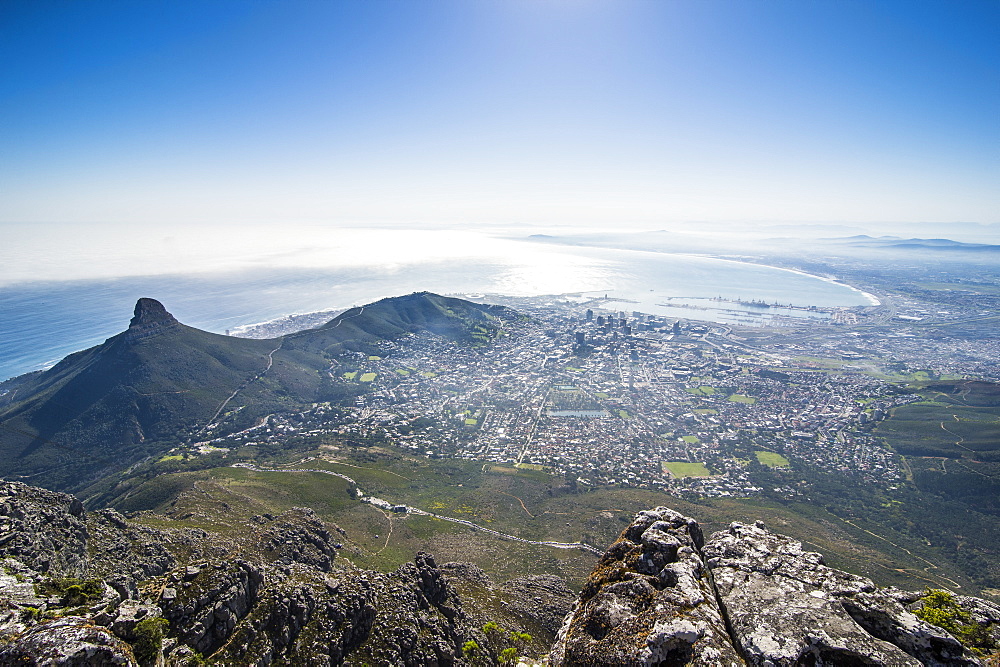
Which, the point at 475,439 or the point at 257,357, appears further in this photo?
the point at 257,357

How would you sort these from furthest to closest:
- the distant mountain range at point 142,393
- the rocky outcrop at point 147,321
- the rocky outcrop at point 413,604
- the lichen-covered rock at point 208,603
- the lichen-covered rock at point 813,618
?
the rocky outcrop at point 147,321 < the distant mountain range at point 142,393 < the lichen-covered rock at point 208,603 < the rocky outcrop at point 413,604 < the lichen-covered rock at point 813,618

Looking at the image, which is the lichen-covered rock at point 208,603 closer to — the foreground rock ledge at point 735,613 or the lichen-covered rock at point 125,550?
the lichen-covered rock at point 125,550

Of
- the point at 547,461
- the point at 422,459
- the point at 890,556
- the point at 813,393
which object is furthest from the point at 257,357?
the point at 813,393

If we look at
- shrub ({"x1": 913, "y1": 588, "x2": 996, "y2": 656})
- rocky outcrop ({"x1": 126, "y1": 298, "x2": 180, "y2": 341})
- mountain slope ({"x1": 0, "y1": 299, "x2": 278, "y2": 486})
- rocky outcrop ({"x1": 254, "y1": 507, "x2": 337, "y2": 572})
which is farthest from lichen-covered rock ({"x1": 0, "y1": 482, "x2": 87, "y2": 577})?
rocky outcrop ({"x1": 126, "y1": 298, "x2": 180, "y2": 341})

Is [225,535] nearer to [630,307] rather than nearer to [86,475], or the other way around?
[86,475]

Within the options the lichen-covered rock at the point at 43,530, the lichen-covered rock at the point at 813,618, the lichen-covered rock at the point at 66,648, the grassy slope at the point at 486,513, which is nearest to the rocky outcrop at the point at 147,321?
the grassy slope at the point at 486,513

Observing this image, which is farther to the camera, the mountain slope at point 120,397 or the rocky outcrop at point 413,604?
the mountain slope at point 120,397
